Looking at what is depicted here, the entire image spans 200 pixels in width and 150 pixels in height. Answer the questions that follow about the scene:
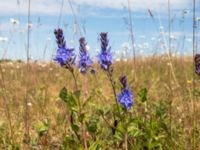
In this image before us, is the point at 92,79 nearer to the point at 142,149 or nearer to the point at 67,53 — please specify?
the point at 142,149

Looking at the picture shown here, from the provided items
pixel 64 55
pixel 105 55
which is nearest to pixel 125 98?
pixel 105 55

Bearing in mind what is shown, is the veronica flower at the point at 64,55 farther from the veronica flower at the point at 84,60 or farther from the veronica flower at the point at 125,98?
the veronica flower at the point at 125,98

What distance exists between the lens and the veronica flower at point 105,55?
8.46 feet

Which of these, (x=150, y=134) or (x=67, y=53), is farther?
(x=150, y=134)

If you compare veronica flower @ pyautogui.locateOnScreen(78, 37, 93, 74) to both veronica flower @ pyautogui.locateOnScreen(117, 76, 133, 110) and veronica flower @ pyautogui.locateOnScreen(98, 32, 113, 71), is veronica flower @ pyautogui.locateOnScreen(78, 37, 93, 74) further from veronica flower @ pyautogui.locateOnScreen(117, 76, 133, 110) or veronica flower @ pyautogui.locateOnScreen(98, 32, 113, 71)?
veronica flower @ pyautogui.locateOnScreen(117, 76, 133, 110)

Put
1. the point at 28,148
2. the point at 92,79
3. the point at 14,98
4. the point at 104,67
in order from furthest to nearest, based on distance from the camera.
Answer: the point at 92,79
the point at 14,98
the point at 28,148
the point at 104,67

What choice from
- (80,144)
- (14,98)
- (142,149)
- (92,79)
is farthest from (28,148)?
(92,79)

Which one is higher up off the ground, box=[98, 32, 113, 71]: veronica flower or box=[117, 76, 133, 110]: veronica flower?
box=[98, 32, 113, 71]: veronica flower

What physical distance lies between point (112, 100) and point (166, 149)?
284 centimetres

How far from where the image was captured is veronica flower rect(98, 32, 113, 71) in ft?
8.46

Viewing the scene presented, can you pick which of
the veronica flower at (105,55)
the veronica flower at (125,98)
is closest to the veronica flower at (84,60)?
the veronica flower at (105,55)

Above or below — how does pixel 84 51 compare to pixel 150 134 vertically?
above

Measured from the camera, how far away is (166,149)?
3.35m

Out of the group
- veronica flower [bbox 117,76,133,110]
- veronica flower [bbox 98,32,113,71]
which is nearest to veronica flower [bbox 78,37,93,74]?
veronica flower [bbox 98,32,113,71]
